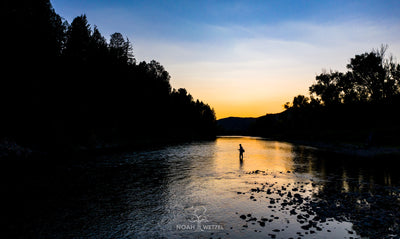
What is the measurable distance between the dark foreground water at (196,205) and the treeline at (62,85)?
20.6 meters

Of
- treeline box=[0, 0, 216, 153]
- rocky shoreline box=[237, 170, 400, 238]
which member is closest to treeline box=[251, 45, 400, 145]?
rocky shoreline box=[237, 170, 400, 238]

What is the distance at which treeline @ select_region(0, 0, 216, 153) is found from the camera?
41406 millimetres

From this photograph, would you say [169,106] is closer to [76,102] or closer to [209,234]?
[76,102]

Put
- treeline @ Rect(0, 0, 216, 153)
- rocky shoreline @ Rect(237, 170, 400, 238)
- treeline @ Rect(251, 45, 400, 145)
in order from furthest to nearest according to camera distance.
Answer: treeline @ Rect(251, 45, 400, 145) < treeline @ Rect(0, 0, 216, 153) < rocky shoreline @ Rect(237, 170, 400, 238)

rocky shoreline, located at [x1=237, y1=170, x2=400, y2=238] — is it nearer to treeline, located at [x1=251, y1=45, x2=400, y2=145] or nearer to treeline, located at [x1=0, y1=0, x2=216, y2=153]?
treeline, located at [x1=0, y1=0, x2=216, y2=153]

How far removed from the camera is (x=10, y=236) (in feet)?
40.8

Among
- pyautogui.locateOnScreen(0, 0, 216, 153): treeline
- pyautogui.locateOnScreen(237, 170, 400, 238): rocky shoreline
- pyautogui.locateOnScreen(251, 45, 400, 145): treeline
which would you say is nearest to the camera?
pyautogui.locateOnScreen(237, 170, 400, 238): rocky shoreline

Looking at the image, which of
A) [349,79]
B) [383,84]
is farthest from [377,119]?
[349,79]

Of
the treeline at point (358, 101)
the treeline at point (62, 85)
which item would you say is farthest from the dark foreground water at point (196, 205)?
the treeline at point (358, 101)

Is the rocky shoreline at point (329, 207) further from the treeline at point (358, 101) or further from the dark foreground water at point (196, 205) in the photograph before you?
the treeline at point (358, 101)

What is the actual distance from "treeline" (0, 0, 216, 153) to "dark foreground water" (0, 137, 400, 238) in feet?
67.4

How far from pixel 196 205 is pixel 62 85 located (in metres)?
51.9

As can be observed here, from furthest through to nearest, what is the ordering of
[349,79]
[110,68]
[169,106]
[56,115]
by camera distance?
[169,106] < [349,79] < [110,68] < [56,115]

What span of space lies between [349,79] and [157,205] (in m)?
127
